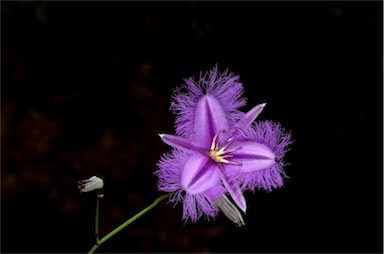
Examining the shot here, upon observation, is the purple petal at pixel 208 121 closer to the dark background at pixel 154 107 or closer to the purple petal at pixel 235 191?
the purple petal at pixel 235 191

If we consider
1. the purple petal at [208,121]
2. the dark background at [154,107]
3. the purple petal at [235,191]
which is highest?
the dark background at [154,107]

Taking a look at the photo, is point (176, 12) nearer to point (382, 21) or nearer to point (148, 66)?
point (148, 66)

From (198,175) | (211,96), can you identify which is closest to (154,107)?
(211,96)

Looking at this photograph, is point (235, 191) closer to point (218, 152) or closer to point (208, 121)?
point (218, 152)

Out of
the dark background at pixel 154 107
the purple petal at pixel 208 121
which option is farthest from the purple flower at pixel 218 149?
the dark background at pixel 154 107

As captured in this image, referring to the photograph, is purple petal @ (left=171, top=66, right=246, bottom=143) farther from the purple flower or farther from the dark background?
the dark background
